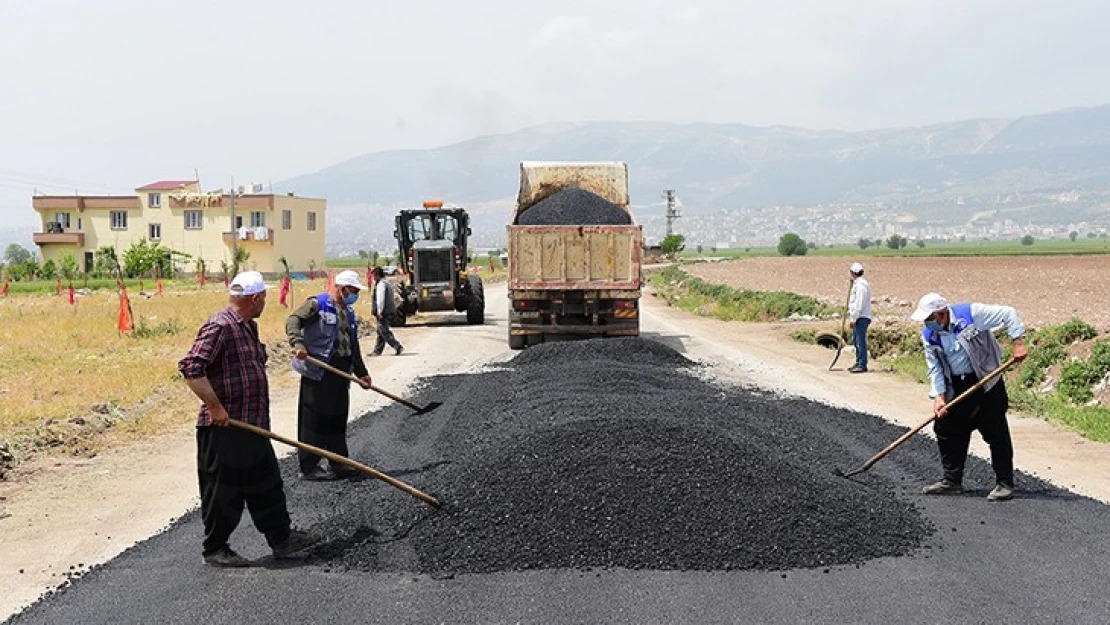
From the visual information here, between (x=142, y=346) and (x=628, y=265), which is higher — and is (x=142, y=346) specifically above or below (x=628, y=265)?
below

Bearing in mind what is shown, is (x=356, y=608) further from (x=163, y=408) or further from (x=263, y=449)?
(x=163, y=408)

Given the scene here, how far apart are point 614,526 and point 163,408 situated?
8256mm

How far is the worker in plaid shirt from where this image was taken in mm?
6410

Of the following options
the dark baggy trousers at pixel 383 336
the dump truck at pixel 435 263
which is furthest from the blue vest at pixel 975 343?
the dump truck at pixel 435 263

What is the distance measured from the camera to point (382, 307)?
61.7 ft

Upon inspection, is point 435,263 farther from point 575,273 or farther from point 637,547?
point 637,547

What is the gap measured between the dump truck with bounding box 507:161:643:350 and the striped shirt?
11345mm

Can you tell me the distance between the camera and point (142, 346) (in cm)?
2006

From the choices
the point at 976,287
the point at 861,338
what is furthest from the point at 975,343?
the point at 976,287

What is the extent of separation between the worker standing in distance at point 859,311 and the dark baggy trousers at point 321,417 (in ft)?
29.7

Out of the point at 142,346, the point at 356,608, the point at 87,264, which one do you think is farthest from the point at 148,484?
the point at 87,264

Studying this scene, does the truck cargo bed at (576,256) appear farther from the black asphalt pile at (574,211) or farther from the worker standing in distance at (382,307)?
the worker standing in distance at (382,307)

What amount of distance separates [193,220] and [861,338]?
66.7 metres

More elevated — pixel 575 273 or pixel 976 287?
pixel 575 273
